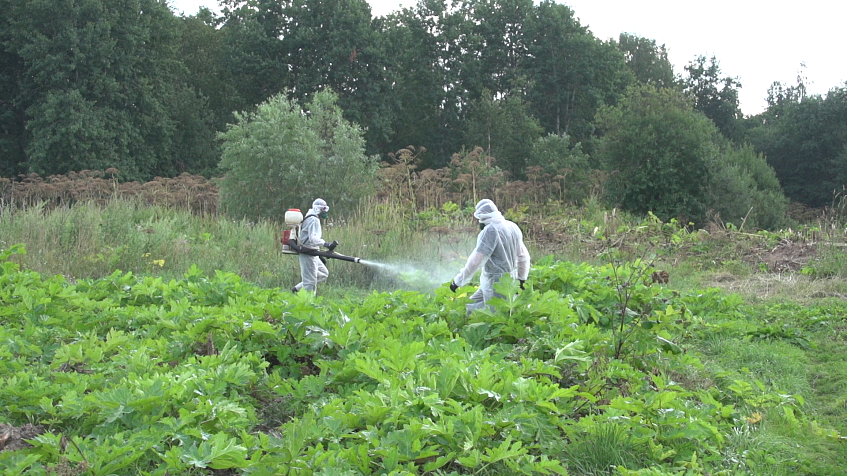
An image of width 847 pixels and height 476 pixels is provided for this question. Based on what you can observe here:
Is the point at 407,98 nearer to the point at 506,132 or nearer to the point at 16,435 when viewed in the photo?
the point at 506,132

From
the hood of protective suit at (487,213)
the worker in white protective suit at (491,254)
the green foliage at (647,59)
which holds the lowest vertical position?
the worker in white protective suit at (491,254)

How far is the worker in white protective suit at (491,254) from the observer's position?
7.05 meters

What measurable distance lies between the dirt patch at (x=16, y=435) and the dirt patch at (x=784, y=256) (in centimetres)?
1184

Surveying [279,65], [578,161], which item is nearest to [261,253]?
[578,161]

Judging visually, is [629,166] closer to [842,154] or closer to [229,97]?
[842,154]

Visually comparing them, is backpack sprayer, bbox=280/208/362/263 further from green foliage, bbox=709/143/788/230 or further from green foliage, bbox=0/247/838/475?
green foliage, bbox=709/143/788/230

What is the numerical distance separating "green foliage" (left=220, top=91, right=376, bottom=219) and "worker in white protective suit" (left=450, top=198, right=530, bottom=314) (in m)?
9.78

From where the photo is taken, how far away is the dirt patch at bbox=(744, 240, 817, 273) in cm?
1303

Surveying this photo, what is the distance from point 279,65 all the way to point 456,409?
136 ft

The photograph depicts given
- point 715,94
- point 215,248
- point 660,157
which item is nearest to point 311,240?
point 215,248

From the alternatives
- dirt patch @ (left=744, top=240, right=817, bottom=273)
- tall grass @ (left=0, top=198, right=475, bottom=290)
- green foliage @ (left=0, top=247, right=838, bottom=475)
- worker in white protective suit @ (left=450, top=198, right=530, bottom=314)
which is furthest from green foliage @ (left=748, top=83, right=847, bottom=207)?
green foliage @ (left=0, top=247, right=838, bottom=475)

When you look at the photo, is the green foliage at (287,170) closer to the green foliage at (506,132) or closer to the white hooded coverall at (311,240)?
the white hooded coverall at (311,240)

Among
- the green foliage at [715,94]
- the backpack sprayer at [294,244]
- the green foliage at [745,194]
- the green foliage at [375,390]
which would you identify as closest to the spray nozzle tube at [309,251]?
the backpack sprayer at [294,244]

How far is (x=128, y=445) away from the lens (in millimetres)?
3932
